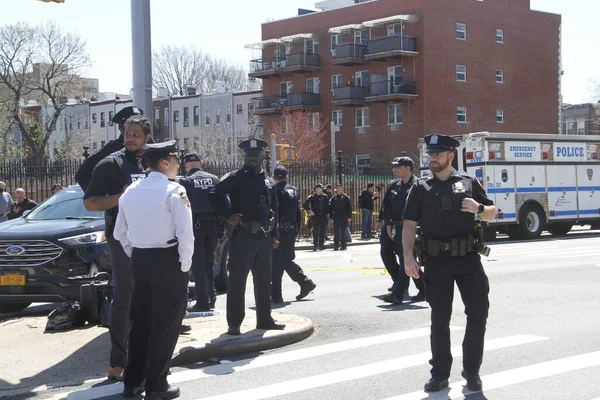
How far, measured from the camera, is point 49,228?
10555 millimetres

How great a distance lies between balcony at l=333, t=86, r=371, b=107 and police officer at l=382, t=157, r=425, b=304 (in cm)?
4754

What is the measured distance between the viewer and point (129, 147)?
22.9 feet

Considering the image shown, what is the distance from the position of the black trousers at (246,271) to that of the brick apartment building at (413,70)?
158 ft

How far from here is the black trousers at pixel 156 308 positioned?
6109 mm

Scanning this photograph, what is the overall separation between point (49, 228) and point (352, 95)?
49233 mm

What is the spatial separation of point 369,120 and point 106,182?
53.6m

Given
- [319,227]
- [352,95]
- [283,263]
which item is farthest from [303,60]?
[283,263]

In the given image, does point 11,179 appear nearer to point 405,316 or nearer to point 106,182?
point 405,316

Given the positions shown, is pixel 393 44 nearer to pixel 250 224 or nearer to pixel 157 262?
pixel 250 224

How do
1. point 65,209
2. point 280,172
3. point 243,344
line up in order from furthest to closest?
point 280,172 → point 65,209 → point 243,344

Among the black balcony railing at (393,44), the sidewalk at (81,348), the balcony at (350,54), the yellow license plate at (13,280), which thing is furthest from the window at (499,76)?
the yellow license plate at (13,280)

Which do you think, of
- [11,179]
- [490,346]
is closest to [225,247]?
[490,346]

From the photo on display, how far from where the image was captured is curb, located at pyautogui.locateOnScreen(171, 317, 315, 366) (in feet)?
25.4

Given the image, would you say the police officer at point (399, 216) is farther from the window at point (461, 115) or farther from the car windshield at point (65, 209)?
the window at point (461, 115)
